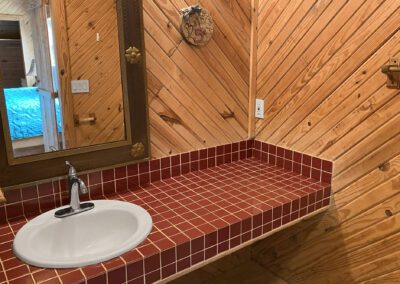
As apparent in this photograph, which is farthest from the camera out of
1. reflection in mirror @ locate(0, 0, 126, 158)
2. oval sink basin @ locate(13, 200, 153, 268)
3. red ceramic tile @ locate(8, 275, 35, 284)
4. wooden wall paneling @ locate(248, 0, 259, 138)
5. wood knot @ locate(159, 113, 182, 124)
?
wooden wall paneling @ locate(248, 0, 259, 138)

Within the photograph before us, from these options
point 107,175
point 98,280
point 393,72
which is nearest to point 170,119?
point 107,175

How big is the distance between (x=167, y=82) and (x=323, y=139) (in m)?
0.86

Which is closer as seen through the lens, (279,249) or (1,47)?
(1,47)

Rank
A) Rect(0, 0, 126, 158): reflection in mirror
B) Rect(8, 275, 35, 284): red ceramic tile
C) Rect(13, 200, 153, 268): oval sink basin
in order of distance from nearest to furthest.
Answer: Rect(8, 275, 35, 284): red ceramic tile, Rect(13, 200, 153, 268): oval sink basin, Rect(0, 0, 126, 158): reflection in mirror

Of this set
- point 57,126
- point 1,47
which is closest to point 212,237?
point 57,126

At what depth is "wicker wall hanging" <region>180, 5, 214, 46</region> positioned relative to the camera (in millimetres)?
1708

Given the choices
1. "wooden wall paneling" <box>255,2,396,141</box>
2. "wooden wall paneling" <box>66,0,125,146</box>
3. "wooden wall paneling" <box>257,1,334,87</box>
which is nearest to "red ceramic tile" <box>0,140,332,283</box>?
"wooden wall paneling" <box>66,0,125,146</box>

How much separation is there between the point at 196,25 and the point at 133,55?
1.30ft

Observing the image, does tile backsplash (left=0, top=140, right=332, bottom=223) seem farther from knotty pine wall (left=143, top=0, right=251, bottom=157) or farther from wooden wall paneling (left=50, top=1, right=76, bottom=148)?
wooden wall paneling (left=50, top=1, right=76, bottom=148)

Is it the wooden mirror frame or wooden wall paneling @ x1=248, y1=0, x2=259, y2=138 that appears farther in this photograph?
wooden wall paneling @ x1=248, y1=0, x2=259, y2=138

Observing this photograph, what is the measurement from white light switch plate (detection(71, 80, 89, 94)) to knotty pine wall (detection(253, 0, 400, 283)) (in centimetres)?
103

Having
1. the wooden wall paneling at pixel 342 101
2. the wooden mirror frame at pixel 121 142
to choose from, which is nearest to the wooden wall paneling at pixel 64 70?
the wooden mirror frame at pixel 121 142

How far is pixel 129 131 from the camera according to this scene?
163cm

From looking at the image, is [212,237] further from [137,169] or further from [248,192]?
[137,169]
